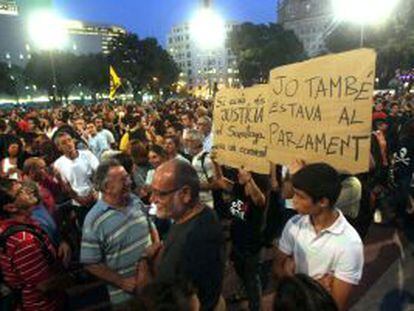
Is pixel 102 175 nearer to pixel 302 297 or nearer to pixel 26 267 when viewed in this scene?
pixel 26 267

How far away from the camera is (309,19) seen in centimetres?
13812

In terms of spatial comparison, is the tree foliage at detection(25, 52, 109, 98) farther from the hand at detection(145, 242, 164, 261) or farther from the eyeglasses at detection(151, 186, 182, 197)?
the eyeglasses at detection(151, 186, 182, 197)

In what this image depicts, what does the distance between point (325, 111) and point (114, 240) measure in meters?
1.85

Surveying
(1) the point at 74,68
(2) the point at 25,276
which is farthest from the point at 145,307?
(1) the point at 74,68

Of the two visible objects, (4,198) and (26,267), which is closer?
(26,267)

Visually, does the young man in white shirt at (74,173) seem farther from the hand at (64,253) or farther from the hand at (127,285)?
the hand at (127,285)

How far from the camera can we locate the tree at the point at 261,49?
7719cm

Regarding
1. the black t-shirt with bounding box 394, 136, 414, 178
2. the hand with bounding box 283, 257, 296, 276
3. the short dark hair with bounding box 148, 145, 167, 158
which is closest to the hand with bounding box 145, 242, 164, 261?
the hand with bounding box 283, 257, 296, 276

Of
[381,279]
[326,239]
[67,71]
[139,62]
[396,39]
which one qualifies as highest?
[139,62]

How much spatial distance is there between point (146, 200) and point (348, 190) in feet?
8.87

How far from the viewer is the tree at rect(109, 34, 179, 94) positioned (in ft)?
244

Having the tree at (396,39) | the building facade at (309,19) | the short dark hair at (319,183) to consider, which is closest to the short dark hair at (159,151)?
the short dark hair at (319,183)

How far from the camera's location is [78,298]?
6207 mm

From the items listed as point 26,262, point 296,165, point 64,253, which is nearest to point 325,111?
point 296,165
